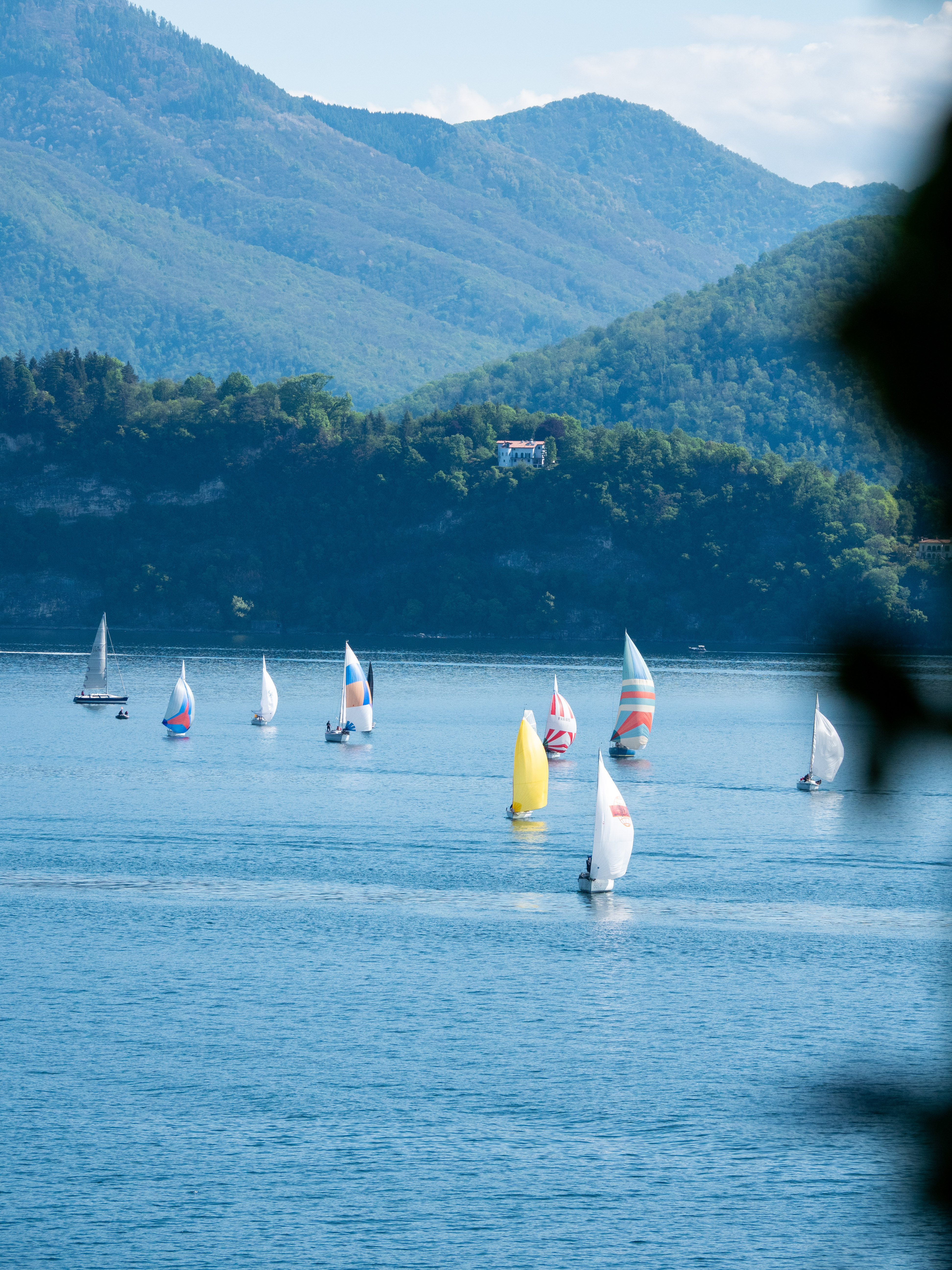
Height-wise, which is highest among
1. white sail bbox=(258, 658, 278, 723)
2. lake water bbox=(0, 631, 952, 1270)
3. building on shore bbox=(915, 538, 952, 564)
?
building on shore bbox=(915, 538, 952, 564)

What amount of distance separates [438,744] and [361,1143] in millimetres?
94037

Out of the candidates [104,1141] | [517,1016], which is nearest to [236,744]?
[517,1016]

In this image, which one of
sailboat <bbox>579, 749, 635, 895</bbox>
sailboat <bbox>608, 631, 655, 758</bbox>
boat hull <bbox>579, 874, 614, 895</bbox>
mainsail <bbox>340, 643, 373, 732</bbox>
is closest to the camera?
sailboat <bbox>579, 749, 635, 895</bbox>

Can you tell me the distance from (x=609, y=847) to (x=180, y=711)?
7037 cm

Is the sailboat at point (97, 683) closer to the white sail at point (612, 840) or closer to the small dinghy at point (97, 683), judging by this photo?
the small dinghy at point (97, 683)

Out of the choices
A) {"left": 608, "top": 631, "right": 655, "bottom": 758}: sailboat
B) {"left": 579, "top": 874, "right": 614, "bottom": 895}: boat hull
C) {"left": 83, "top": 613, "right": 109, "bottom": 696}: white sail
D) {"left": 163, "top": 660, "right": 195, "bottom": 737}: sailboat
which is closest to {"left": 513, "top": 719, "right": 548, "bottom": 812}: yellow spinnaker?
{"left": 579, "top": 874, "right": 614, "bottom": 895}: boat hull

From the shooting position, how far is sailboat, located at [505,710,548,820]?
87.4 metres

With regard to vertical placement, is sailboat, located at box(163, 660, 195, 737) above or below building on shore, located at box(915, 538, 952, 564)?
below

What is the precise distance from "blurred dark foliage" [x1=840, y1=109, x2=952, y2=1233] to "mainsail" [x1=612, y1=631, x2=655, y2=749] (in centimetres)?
11060

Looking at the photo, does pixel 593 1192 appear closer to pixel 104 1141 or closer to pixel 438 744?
pixel 104 1141

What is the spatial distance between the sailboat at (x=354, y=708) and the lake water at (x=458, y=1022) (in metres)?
27.2

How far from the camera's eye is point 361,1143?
43.8 meters

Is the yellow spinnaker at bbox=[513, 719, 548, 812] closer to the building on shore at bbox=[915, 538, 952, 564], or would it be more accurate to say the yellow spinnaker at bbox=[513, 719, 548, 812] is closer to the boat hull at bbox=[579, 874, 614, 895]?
the boat hull at bbox=[579, 874, 614, 895]

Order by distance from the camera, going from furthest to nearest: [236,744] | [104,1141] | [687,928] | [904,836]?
1. [236,744]
2. [904,836]
3. [687,928]
4. [104,1141]
